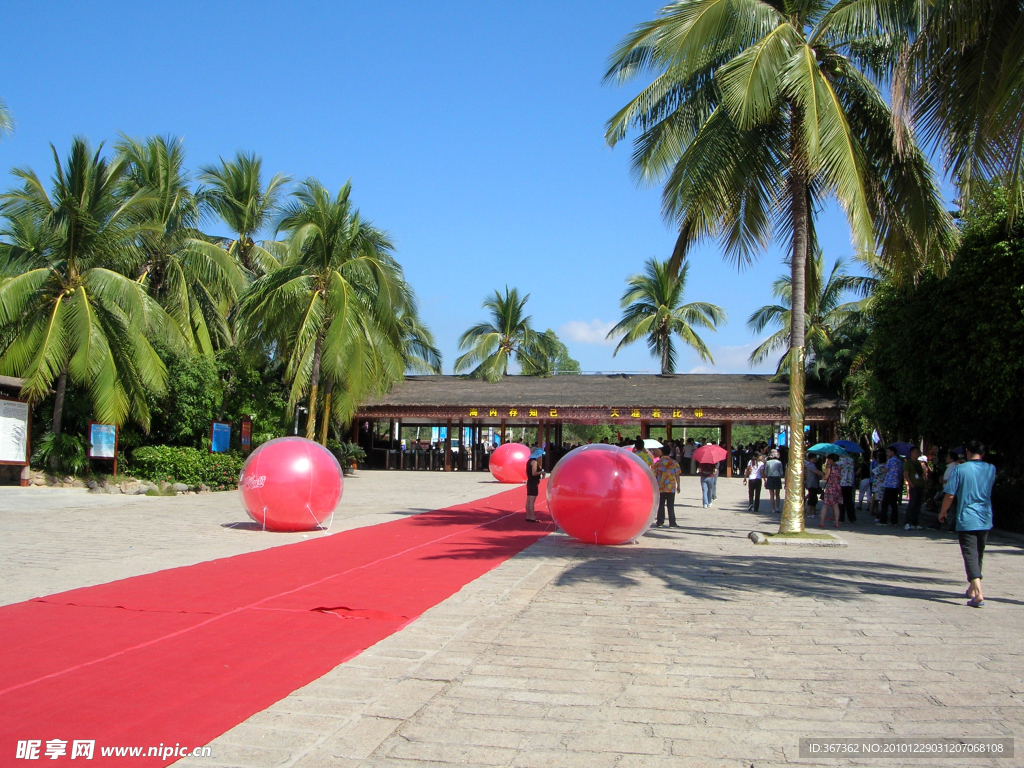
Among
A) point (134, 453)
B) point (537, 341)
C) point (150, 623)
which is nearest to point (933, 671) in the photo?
point (150, 623)

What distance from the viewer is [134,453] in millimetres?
20984

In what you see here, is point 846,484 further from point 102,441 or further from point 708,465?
point 102,441

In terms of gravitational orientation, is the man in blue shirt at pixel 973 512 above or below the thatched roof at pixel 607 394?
below

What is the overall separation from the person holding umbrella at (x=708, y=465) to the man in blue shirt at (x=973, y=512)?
410 inches

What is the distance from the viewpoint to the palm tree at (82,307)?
747 inches

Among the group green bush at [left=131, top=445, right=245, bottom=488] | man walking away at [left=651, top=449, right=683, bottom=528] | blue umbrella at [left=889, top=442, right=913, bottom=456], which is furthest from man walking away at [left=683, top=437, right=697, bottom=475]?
green bush at [left=131, top=445, right=245, bottom=488]

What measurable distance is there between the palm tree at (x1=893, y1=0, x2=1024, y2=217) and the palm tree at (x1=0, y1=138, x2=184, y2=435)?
1735 cm

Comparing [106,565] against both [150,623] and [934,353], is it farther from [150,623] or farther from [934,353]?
[934,353]

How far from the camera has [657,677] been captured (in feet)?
17.8

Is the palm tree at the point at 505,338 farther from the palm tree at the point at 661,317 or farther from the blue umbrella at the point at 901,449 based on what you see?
the blue umbrella at the point at 901,449

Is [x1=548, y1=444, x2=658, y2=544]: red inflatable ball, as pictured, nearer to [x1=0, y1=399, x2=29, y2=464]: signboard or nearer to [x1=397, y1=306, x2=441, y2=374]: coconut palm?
[x1=0, y1=399, x2=29, y2=464]: signboard

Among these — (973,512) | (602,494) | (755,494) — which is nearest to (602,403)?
(755,494)

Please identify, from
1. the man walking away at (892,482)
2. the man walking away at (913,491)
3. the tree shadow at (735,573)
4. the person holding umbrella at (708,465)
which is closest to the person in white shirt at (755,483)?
the person holding umbrella at (708,465)

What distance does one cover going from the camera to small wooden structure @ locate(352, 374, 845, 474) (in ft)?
105
